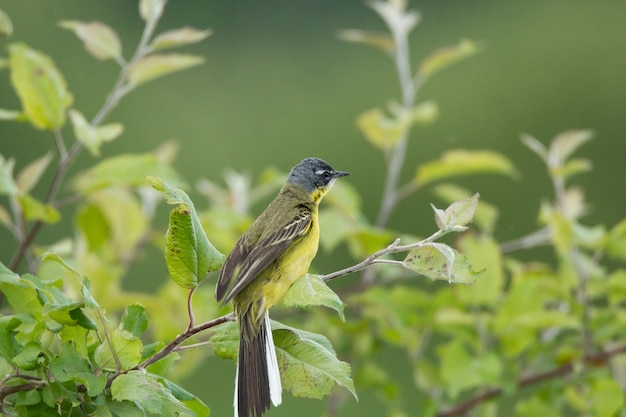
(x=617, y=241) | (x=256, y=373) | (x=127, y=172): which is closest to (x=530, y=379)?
(x=617, y=241)

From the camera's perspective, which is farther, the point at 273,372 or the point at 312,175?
the point at 312,175

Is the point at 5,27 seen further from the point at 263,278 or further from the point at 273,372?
the point at 273,372

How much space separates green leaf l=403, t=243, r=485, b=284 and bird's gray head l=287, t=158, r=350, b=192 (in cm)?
67

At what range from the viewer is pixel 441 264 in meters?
1.27

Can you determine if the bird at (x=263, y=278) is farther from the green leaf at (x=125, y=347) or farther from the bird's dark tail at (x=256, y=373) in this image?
the green leaf at (x=125, y=347)

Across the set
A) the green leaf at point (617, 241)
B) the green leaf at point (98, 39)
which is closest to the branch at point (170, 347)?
the green leaf at point (98, 39)

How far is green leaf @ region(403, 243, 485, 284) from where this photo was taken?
1252mm

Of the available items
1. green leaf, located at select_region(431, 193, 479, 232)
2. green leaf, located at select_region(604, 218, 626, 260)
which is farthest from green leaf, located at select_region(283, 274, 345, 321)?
green leaf, located at select_region(604, 218, 626, 260)

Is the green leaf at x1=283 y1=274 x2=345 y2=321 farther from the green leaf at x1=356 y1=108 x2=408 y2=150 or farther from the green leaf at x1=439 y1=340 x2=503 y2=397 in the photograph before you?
the green leaf at x1=356 y1=108 x2=408 y2=150

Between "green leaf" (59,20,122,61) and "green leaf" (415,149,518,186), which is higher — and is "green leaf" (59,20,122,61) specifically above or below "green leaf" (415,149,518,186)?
above

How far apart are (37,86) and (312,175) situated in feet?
1.81

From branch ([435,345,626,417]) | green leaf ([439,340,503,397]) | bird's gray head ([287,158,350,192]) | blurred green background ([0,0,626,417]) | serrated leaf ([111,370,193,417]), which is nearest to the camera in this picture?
serrated leaf ([111,370,193,417])

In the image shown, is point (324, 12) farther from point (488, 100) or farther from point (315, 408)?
point (315, 408)

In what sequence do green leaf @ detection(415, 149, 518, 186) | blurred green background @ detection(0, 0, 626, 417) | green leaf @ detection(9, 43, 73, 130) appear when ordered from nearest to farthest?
1. green leaf @ detection(9, 43, 73, 130)
2. green leaf @ detection(415, 149, 518, 186)
3. blurred green background @ detection(0, 0, 626, 417)
